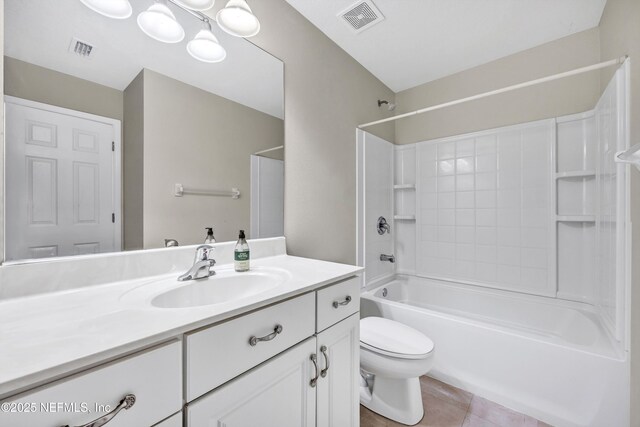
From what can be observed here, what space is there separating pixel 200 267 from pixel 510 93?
2591mm

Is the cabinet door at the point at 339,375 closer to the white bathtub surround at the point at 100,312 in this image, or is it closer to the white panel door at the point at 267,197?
the white bathtub surround at the point at 100,312

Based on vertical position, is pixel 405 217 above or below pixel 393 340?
above

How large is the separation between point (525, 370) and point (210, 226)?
1.82 metres

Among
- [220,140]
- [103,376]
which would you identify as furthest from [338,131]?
[103,376]

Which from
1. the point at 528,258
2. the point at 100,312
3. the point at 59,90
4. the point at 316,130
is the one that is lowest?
the point at 528,258

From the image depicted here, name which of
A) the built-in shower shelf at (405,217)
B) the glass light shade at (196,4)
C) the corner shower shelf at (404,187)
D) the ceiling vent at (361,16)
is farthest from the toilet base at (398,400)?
the ceiling vent at (361,16)

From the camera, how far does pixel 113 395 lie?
18.8 inches

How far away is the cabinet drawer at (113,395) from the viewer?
0.41 metres

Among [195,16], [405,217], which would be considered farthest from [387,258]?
[195,16]

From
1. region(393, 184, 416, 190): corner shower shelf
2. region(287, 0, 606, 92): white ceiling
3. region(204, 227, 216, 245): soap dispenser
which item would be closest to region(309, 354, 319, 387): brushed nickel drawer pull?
region(204, 227, 216, 245): soap dispenser

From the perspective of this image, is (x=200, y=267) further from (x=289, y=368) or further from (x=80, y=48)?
(x=80, y=48)

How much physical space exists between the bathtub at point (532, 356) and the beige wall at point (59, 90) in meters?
1.86

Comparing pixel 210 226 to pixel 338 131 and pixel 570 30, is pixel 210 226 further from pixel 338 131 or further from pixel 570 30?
pixel 570 30

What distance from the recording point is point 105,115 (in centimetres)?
91
